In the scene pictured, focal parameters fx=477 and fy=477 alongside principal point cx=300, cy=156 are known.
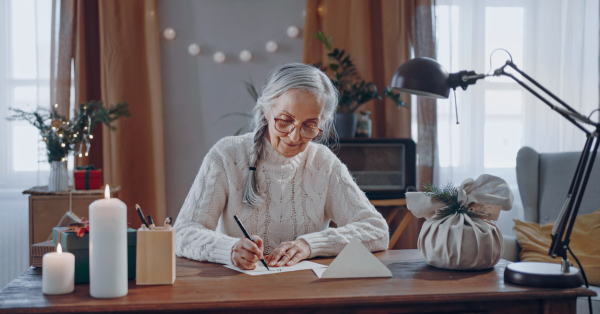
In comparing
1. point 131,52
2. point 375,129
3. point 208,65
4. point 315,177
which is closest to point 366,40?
point 375,129

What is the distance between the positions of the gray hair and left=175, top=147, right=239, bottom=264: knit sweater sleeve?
92 millimetres

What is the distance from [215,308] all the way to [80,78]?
2467mm

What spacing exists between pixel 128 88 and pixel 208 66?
53 cm

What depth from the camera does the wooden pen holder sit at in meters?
0.96

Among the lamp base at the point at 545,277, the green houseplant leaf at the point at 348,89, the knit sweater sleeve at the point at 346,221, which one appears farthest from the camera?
the green houseplant leaf at the point at 348,89

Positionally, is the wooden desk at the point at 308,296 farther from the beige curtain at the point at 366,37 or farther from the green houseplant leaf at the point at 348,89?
the beige curtain at the point at 366,37

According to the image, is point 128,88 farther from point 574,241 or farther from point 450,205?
point 574,241

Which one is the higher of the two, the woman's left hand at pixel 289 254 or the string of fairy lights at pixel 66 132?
the string of fairy lights at pixel 66 132

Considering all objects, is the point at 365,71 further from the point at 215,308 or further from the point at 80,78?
the point at 215,308

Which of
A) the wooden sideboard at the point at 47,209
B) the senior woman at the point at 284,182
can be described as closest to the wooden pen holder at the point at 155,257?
the senior woman at the point at 284,182

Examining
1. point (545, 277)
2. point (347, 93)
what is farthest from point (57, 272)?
point (347, 93)

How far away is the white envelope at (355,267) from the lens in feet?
3.38

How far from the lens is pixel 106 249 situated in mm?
856

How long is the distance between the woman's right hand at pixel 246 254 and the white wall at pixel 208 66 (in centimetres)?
206
